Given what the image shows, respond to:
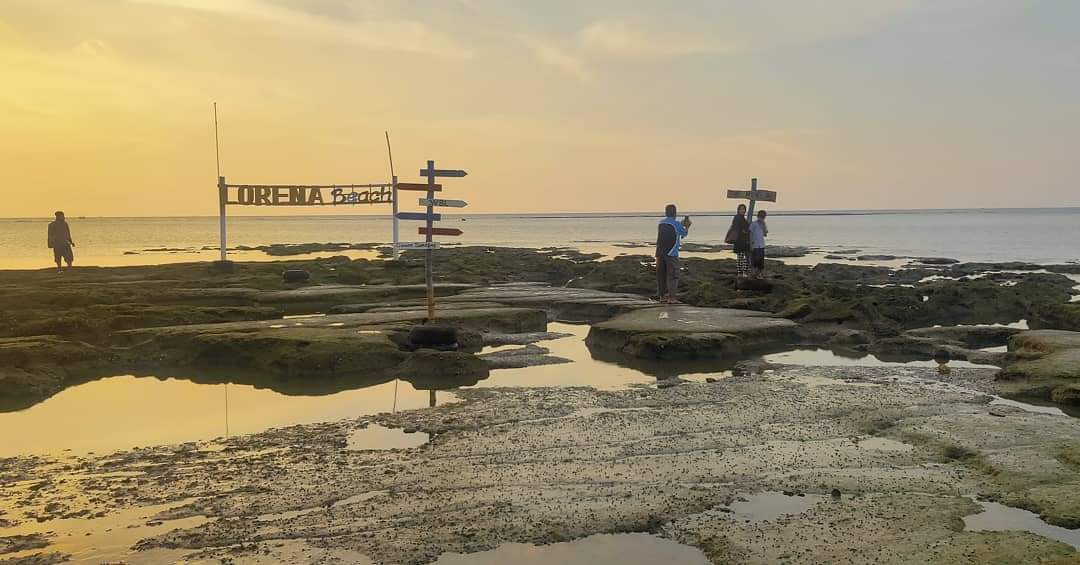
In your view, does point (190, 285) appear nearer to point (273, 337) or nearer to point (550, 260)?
point (273, 337)

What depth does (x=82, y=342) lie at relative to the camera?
44.8 ft

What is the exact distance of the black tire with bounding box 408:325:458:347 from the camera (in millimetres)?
13273

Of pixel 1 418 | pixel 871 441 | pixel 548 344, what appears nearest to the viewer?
pixel 871 441

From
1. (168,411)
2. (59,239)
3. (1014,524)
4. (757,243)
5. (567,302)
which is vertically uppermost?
(757,243)

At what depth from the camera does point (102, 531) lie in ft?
18.9

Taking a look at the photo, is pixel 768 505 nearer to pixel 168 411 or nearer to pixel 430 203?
pixel 168 411

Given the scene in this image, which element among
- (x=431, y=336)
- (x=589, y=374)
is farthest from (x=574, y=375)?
(x=431, y=336)

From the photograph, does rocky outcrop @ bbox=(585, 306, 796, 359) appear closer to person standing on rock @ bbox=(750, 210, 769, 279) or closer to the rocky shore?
the rocky shore

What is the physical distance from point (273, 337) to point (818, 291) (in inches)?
567

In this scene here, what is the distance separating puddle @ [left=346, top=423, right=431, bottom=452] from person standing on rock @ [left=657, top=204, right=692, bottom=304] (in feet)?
33.9

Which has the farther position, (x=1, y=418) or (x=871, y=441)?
(x=1, y=418)

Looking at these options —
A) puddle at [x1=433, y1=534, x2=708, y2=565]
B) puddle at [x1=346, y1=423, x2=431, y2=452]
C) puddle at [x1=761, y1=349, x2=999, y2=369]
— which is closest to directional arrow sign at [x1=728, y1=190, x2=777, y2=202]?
puddle at [x1=761, y1=349, x2=999, y2=369]

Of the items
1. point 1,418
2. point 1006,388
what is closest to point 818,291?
point 1006,388

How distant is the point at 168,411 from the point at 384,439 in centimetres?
321
